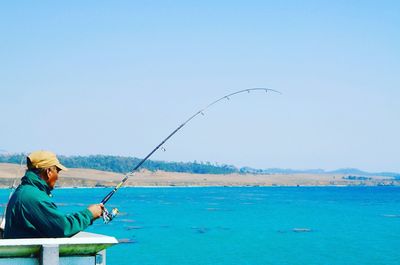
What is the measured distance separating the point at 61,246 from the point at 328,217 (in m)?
58.6

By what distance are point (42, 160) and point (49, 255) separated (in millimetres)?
814

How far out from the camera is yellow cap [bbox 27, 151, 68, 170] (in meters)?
3.48

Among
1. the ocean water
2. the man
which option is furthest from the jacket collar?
the ocean water

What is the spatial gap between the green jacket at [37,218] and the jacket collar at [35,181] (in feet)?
0.24

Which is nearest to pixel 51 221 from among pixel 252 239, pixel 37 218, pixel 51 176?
pixel 37 218

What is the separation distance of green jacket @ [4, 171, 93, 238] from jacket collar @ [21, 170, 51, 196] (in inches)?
2.8

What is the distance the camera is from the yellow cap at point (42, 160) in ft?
11.4

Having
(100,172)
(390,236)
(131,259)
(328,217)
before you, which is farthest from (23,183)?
(100,172)

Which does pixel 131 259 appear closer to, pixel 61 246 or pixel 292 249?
pixel 292 249

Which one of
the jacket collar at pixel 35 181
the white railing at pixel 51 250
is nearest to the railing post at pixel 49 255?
the white railing at pixel 51 250

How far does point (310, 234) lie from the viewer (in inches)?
1681

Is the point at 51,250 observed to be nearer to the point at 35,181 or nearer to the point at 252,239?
the point at 35,181

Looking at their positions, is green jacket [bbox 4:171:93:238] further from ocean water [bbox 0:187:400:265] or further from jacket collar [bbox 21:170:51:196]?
ocean water [bbox 0:187:400:265]

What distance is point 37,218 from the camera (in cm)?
310
